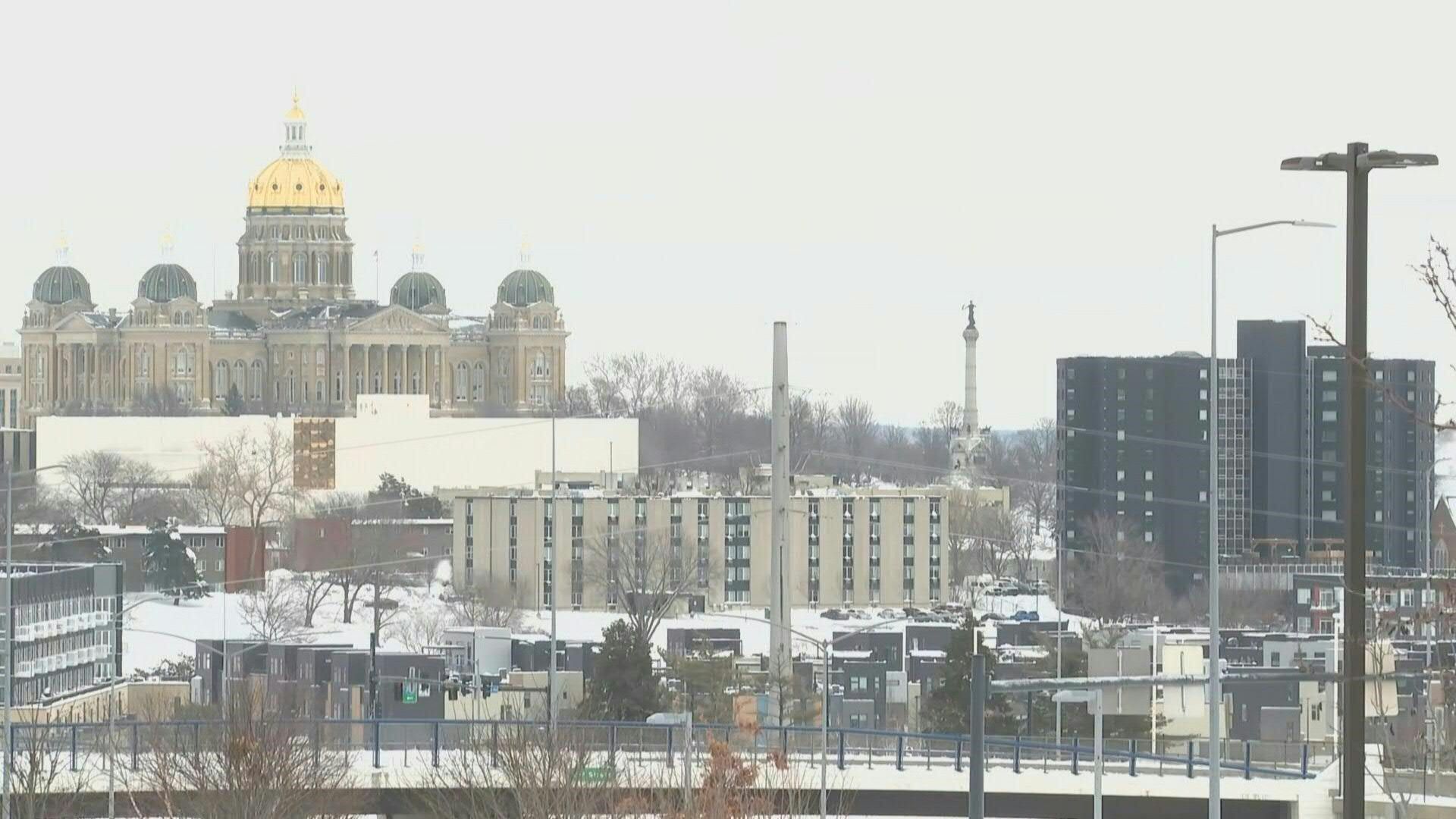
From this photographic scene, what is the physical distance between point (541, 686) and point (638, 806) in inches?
1042

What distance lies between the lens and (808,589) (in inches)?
3487

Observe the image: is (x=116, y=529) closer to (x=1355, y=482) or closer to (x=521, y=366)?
(x=521, y=366)

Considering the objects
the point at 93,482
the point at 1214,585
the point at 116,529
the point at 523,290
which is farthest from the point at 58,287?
the point at 1214,585

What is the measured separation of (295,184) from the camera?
175m

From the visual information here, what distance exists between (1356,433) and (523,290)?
145704 mm

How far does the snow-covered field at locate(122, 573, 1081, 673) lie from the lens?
73.5 meters

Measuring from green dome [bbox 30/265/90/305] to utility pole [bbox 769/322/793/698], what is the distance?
116105mm

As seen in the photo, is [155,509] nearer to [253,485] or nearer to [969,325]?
[253,485]

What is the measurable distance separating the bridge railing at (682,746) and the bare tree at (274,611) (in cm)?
3023

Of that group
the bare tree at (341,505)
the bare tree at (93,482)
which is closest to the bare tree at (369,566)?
the bare tree at (341,505)

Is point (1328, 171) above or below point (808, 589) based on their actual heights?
above

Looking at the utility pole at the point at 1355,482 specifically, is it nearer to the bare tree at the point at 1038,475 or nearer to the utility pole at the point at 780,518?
the utility pole at the point at 780,518

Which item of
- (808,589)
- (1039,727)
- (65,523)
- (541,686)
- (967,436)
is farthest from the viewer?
(967,436)

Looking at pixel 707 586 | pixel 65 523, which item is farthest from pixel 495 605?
pixel 65 523
